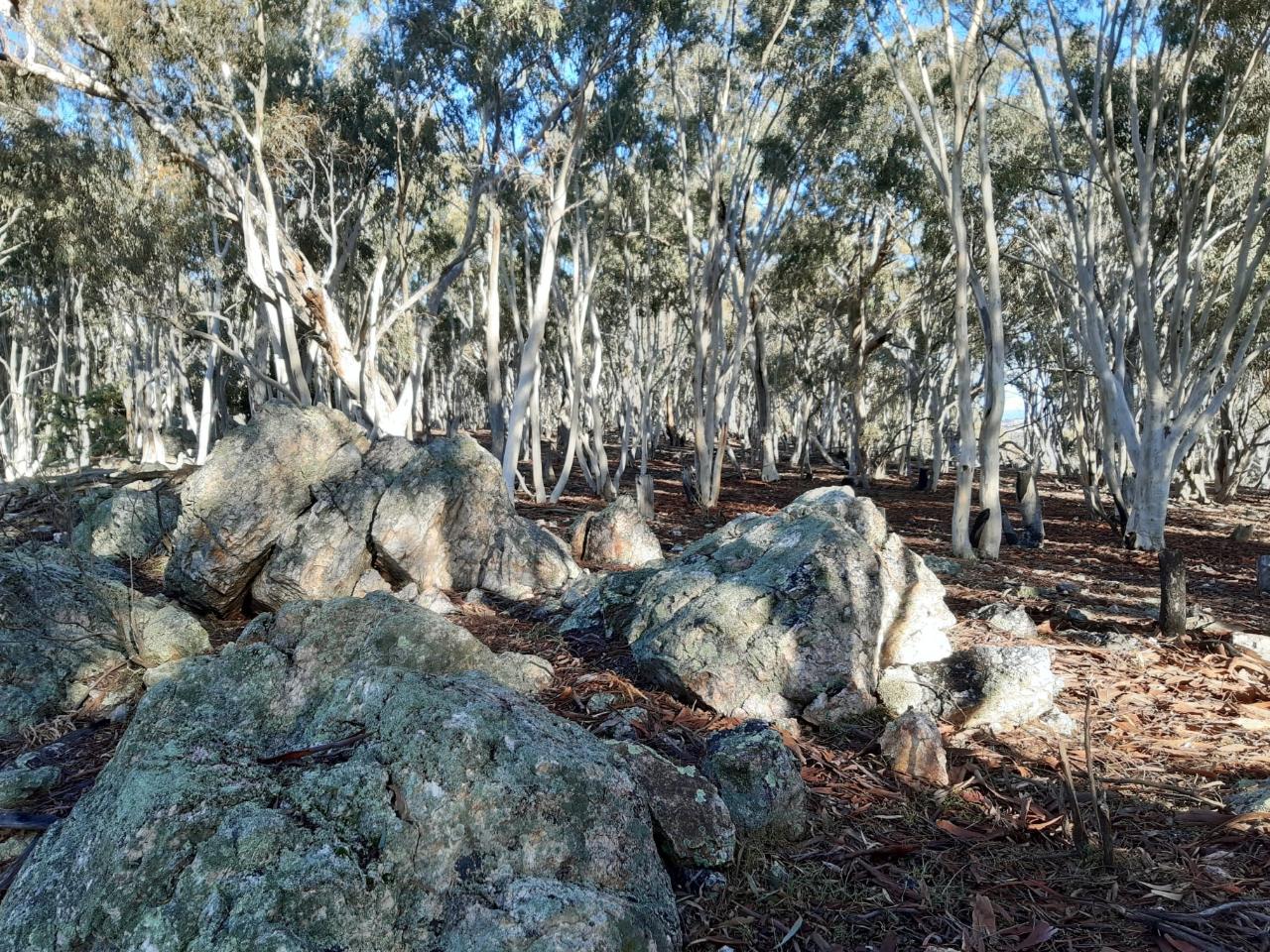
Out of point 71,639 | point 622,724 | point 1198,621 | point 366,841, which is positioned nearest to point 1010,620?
point 1198,621

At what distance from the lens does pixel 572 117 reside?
1280cm

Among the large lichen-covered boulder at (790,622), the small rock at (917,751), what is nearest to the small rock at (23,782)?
the large lichen-covered boulder at (790,622)

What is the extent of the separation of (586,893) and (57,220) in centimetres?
2223

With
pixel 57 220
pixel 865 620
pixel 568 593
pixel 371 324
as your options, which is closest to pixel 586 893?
pixel 865 620

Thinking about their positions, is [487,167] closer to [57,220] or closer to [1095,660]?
[1095,660]

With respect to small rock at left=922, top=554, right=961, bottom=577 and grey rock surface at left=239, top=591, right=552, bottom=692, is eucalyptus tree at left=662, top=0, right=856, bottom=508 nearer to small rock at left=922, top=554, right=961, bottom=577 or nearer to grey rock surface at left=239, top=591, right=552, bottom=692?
small rock at left=922, top=554, right=961, bottom=577

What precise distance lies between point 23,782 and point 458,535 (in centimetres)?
388

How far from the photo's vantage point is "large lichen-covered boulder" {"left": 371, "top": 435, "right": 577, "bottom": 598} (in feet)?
20.9

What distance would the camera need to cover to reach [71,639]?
4.32 meters

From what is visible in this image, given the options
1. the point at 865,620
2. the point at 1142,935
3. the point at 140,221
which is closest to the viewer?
the point at 1142,935

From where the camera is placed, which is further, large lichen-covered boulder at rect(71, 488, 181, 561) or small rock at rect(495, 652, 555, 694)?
large lichen-covered boulder at rect(71, 488, 181, 561)

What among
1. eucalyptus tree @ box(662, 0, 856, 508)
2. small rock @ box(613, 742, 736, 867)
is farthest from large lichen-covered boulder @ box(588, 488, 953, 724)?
eucalyptus tree @ box(662, 0, 856, 508)

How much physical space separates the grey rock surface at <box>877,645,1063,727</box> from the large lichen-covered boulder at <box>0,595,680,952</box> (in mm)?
2079

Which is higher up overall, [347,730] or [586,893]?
[347,730]
